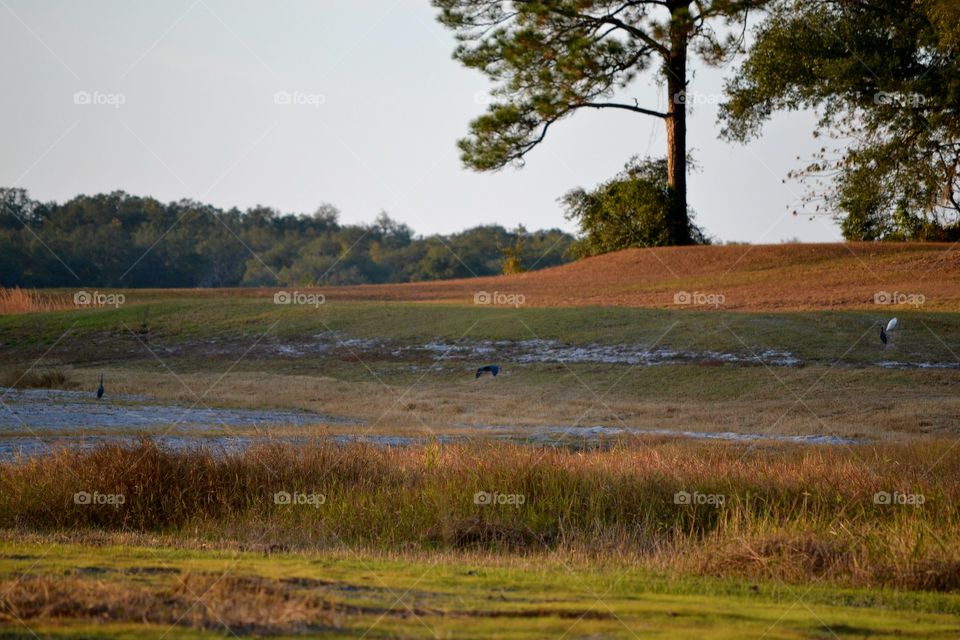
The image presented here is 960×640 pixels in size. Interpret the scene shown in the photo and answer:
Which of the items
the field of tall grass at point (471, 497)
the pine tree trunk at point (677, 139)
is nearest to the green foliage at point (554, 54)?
the pine tree trunk at point (677, 139)

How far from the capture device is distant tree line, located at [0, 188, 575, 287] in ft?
232

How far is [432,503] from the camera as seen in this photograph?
40.1 ft

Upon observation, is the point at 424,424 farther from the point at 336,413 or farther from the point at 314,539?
the point at 314,539

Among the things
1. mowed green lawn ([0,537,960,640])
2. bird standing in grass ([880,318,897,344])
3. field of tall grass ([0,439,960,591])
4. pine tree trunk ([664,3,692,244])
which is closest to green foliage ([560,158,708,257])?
pine tree trunk ([664,3,692,244])

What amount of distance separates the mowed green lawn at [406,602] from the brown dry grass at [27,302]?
38768 mm

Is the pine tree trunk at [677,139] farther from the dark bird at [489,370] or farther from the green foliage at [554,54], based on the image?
the dark bird at [489,370]

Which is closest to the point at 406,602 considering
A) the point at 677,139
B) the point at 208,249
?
the point at 677,139

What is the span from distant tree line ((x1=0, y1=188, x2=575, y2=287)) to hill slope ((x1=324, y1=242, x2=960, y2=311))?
9524mm

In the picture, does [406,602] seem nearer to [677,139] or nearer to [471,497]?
[471,497]

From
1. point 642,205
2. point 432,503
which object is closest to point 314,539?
point 432,503

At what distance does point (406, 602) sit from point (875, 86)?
38801 mm

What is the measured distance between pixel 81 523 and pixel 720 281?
108 ft

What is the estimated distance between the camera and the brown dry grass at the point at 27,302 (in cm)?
4353

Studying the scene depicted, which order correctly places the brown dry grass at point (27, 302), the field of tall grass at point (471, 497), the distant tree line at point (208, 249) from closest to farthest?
the field of tall grass at point (471, 497) → the brown dry grass at point (27, 302) → the distant tree line at point (208, 249)
